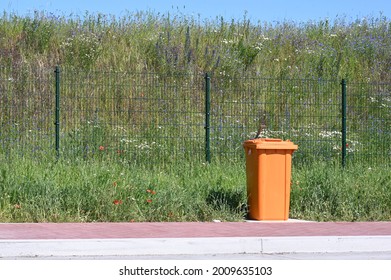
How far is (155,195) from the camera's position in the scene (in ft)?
46.2

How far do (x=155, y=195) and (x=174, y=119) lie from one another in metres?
5.81

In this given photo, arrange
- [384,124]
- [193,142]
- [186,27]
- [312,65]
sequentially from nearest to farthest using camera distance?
1. [193,142]
2. [384,124]
3. [312,65]
4. [186,27]

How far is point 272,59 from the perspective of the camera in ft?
88.6

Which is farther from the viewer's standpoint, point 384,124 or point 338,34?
point 338,34

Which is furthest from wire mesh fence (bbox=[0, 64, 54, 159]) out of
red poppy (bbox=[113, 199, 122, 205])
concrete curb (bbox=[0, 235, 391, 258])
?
concrete curb (bbox=[0, 235, 391, 258])

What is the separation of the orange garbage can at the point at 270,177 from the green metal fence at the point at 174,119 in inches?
204

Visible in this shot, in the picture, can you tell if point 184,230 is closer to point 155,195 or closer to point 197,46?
point 155,195

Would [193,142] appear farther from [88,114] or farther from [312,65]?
[312,65]

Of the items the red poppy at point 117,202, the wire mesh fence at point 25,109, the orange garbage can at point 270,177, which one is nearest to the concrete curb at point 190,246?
the orange garbage can at point 270,177

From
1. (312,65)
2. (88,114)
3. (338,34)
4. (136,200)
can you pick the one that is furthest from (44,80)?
(338,34)

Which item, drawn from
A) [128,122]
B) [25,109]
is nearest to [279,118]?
[128,122]

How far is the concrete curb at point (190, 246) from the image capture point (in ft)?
35.2

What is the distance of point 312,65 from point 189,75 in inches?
214

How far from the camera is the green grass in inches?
535
